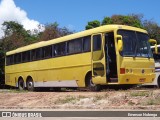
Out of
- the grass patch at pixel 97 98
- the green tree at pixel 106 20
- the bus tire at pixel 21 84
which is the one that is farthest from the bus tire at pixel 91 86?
the green tree at pixel 106 20

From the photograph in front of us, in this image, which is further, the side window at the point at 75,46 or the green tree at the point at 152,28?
the green tree at the point at 152,28

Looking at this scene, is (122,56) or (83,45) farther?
(83,45)

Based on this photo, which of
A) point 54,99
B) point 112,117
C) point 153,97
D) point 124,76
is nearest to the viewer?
point 112,117

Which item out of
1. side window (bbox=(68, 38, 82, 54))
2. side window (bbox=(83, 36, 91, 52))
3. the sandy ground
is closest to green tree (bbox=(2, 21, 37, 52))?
side window (bbox=(68, 38, 82, 54))

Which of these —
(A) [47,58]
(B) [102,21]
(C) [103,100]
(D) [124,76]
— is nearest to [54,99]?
(C) [103,100]

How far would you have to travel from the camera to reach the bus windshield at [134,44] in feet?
55.3

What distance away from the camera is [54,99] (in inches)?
579

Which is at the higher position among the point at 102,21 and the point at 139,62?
the point at 102,21

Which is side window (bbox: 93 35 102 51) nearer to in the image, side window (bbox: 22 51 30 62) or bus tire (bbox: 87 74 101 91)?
bus tire (bbox: 87 74 101 91)

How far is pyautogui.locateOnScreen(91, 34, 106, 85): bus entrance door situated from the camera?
56.0 ft

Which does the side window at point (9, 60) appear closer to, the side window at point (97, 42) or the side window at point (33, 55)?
the side window at point (33, 55)

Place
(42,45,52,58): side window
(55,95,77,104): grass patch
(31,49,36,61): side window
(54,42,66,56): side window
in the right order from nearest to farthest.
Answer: (55,95,77,104): grass patch, (54,42,66,56): side window, (42,45,52,58): side window, (31,49,36,61): side window

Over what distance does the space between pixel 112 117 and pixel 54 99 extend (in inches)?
193

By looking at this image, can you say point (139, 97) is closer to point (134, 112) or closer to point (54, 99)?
point (134, 112)
